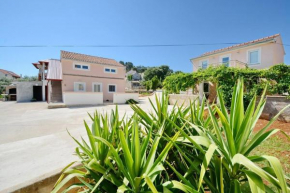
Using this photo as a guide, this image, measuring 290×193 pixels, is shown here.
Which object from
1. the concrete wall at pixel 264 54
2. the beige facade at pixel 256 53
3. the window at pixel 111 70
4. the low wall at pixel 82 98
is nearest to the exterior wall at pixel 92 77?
the window at pixel 111 70

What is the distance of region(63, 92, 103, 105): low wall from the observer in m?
13.6

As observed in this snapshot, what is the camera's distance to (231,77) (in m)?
9.68

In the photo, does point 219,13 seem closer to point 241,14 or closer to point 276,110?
point 241,14

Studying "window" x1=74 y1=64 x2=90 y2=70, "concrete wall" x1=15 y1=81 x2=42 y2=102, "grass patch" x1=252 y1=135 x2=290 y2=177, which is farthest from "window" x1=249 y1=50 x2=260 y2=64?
"concrete wall" x1=15 y1=81 x2=42 y2=102

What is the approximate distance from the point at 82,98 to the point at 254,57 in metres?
19.6

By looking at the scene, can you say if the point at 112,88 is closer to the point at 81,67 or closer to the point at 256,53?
the point at 81,67

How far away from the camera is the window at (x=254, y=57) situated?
44.9 ft

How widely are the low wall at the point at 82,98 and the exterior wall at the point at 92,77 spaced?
3113 mm

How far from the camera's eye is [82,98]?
47.2ft

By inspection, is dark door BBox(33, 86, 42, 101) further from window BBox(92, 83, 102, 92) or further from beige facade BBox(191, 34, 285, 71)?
beige facade BBox(191, 34, 285, 71)

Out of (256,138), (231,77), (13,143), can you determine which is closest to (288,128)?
(231,77)

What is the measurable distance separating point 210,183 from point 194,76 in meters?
12.1

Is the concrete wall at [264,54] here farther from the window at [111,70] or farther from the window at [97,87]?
the window at [97,87]

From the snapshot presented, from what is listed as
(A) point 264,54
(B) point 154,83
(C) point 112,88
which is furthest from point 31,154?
(B) point 154,83
